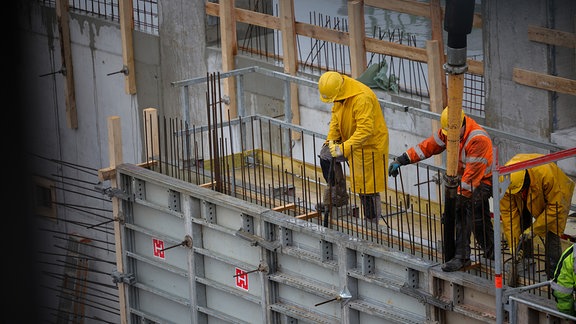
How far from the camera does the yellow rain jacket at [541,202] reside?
769 centimetres

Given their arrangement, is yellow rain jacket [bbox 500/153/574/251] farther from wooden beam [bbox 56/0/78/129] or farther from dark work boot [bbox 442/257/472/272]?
wooden beam [bbox 56/0/78/129]

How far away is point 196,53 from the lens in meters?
16.8

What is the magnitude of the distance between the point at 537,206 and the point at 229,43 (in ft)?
27.5

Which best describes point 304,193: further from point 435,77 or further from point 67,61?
point 67,61

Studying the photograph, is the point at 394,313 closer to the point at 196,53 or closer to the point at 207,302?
the point at 207,302

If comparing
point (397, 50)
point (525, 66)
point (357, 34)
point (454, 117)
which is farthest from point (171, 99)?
point (454, 117)

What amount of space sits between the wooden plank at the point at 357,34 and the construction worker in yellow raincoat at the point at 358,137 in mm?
4167

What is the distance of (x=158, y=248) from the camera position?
1137 cm

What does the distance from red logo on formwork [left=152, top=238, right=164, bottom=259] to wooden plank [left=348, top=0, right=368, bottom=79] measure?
3.92 m

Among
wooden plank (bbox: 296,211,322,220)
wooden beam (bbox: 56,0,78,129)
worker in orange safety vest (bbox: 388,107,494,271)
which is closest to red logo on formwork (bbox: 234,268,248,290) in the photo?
wooden plank (bbox: 296,211,322,220)

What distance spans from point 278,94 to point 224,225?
514cm

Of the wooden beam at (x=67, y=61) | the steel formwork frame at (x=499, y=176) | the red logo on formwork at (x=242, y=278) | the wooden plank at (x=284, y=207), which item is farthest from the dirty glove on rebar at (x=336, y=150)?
the wooden beam at (x=67, y=61)

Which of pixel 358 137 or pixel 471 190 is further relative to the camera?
pixel 358 137

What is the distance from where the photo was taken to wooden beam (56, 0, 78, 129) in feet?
62.5
